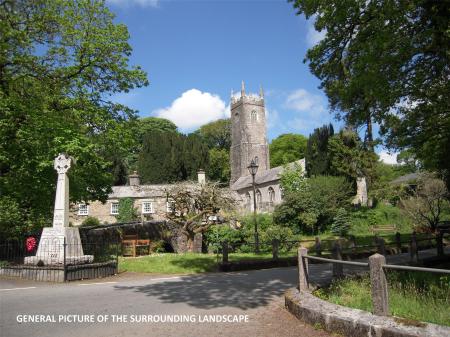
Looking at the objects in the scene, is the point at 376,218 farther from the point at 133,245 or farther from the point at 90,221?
the point at 90,221

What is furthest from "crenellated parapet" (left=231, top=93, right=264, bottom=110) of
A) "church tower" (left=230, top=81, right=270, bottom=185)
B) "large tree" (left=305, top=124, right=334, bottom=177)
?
"large tree" (left=305, top=124, right=334, bottom=177)

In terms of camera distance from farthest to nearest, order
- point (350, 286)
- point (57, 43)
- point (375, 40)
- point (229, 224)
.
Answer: point (229, 224) → point (57, 43) → point (375, 40) → point (350, 286)

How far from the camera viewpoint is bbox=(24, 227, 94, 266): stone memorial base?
1308 cm

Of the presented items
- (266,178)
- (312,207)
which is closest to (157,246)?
(312,207)

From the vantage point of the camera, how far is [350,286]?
817 cm

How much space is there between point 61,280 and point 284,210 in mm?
22393

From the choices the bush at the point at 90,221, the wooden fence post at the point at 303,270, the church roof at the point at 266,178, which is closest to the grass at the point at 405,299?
the wooden fence post at the point at 303,270

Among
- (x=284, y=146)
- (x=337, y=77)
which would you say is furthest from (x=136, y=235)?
(x=284, y=146)

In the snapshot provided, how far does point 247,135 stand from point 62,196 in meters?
59.9

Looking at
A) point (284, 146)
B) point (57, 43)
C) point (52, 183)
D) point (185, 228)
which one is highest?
point (284, 146)

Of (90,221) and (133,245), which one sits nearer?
(133,245)

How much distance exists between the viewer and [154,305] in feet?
27.2

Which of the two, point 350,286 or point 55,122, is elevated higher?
point 55,122

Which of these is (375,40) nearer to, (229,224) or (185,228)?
(185,228)
